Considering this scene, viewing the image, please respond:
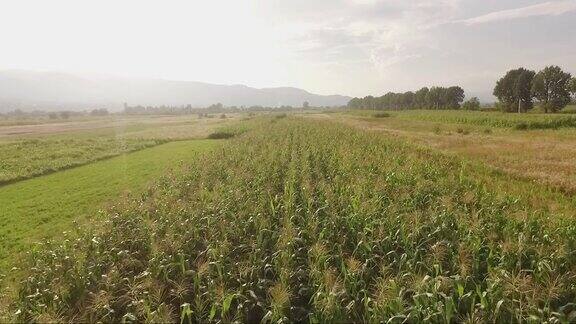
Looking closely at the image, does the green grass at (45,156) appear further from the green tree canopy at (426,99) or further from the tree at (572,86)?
the green tree canopy at (426,99)

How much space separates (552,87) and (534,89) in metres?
→ 2.79

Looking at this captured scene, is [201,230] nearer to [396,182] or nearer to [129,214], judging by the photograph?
[129,214]

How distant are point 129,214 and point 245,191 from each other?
3917 mm

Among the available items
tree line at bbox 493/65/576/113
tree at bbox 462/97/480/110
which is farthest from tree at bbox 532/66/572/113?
tree at bbox 462/97/480/110

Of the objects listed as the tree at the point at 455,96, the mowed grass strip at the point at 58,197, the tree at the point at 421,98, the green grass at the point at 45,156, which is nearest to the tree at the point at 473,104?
the tree at the point at 455,96

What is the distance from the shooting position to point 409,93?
516ft

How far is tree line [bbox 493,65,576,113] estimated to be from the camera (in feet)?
231

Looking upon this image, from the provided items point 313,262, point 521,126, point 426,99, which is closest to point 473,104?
point 426,99

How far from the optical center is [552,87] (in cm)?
7119

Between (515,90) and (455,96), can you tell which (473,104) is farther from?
(455,96)

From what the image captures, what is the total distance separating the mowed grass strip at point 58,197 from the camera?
1345 centimetres

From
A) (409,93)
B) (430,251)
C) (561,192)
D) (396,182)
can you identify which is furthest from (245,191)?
(409,93)

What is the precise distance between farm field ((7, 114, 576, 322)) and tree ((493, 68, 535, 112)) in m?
74.9

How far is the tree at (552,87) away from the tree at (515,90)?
369cm
